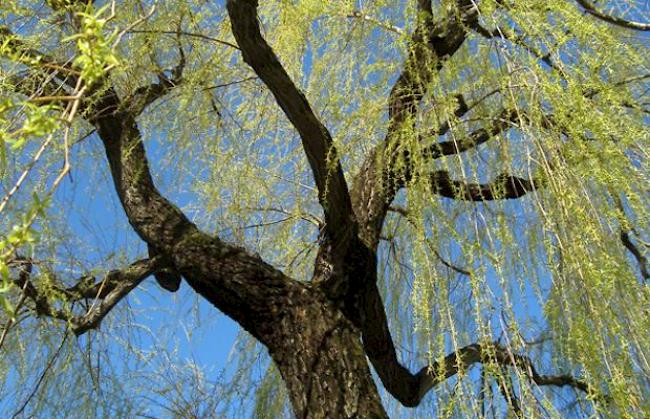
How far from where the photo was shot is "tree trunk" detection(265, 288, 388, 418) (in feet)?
7.29

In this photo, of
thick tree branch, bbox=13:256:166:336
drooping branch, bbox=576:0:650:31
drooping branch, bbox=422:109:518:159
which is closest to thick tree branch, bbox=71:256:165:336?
thick tree branch, bbox=13:256:166:336

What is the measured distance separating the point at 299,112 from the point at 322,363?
2.31 ft

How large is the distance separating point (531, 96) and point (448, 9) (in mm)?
662

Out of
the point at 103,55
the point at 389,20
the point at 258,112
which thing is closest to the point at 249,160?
the point at 258,112

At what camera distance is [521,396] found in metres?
1.58

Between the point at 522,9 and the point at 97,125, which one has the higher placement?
the point at 97,125

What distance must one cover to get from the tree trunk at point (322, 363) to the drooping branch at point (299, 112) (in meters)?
0.28

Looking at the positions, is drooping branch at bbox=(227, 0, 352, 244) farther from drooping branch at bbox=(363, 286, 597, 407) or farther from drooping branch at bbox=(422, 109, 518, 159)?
drooping branch at bbox=(363, 286, 597, 407)

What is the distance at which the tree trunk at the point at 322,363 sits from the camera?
7.29 ft

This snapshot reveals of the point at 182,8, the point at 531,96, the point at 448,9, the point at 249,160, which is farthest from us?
the point at 249,160

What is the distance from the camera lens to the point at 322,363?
230 cm

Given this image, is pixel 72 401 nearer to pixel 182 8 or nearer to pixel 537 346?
pixel 182 8

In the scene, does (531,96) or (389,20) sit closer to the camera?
(531,96)

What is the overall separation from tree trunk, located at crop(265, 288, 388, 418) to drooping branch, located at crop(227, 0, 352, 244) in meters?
0.28
